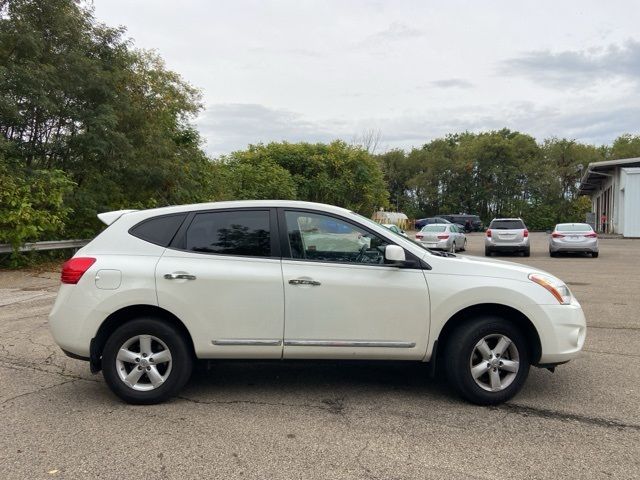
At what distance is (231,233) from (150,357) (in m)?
1.23

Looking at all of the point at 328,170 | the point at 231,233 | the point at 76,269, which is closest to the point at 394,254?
the point at 231,233

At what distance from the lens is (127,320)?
4621mm

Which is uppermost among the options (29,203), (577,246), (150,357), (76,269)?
(29,203)

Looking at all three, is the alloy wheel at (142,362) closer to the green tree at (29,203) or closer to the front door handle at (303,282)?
the front door handle at (303,282)

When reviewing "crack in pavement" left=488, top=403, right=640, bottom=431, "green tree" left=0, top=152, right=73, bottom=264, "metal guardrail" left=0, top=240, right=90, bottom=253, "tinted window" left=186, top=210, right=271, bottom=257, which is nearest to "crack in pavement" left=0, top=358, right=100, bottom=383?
"tinted window" left=186, top=210, right=271, bottom=257

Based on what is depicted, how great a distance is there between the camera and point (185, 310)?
4.50 metres

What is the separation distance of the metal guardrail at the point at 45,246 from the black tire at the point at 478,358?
12.0 meters

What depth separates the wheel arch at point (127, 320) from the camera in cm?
457

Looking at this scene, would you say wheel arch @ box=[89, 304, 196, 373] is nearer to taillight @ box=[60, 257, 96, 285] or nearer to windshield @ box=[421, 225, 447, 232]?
taillight @ box=[60, 257, 96, 285]

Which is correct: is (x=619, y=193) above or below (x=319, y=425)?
above

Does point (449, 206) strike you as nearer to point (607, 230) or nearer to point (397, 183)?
point (397, 183)

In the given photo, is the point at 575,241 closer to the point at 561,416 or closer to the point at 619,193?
the point at 619,193

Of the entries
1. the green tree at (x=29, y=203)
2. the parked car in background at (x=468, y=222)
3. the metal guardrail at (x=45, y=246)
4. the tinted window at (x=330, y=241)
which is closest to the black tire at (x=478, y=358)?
the tinted window at (x=330, y=241)

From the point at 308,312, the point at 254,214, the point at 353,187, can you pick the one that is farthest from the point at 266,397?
the point at 353,187
